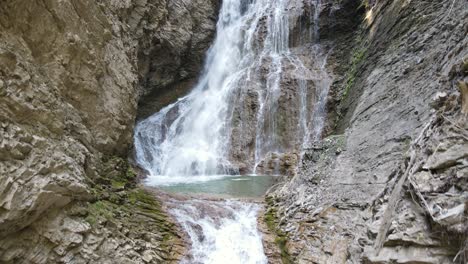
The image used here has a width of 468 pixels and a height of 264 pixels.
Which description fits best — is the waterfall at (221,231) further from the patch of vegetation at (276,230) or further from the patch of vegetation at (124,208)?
the patch of vegetation at (124,208)

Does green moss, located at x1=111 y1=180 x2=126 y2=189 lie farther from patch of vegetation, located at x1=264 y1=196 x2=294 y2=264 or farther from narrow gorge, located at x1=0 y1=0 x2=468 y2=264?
patch of vegetation, located at x1=264 y1=196 x2=294 y2=264

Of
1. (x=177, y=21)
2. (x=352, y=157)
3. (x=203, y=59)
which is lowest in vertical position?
(x=352, y=157)

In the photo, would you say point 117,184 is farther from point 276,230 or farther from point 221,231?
point 276,230

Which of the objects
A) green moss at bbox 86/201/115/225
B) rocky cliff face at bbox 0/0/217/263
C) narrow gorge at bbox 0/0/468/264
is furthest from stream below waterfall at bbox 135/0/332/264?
green moss at bbox 86/201/115/225

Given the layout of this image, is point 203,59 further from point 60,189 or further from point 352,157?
point 60,189

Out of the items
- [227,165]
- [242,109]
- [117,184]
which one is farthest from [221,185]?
[242,109]

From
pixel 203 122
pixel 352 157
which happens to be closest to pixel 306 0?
pixel 203 122

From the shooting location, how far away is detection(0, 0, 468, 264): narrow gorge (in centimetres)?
358

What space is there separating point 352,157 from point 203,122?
10731 millimetres

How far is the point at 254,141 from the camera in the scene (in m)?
15.7

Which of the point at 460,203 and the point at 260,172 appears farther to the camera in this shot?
the point at 260,172

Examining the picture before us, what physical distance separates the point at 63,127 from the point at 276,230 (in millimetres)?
4667

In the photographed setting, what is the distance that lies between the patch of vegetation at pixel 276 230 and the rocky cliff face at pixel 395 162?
46 millimetres

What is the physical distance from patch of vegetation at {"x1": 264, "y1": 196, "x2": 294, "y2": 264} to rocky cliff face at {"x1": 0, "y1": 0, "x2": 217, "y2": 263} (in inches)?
90.7
